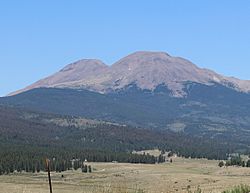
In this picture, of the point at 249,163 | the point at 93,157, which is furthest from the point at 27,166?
the point at 249,163

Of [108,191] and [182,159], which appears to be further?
[182,159]

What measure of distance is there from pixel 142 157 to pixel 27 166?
48.0 metres

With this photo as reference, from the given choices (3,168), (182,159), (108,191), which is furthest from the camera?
(182,159)

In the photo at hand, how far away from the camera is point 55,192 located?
70562mm

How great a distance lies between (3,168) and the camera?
134 metres

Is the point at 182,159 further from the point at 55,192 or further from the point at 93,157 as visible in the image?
the point at 55,192

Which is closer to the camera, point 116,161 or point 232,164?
point 232,164

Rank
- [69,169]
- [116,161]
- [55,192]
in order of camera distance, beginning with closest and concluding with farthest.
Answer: [55,192] < [69,169] < [116,161]

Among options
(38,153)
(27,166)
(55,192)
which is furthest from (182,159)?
(55,192)

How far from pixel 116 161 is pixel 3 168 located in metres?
48.0

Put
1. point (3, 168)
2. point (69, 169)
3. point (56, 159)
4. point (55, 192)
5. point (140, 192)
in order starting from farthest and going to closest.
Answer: point (56, 159), point (69, 169), point (3, 168), point (55, 192), point (140, 192)

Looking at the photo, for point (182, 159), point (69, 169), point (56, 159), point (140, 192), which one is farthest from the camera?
point (182, 159)

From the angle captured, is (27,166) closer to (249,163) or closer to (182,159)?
(249,163)

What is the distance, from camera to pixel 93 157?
17762cm
